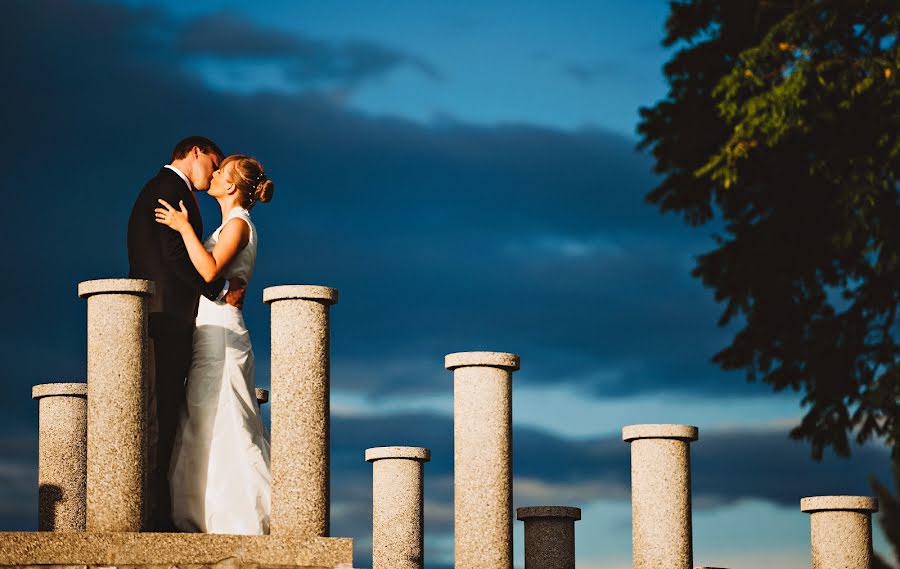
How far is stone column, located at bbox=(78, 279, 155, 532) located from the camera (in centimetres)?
1109

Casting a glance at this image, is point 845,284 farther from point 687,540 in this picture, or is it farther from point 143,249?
point 143,249

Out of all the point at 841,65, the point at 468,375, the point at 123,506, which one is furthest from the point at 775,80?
the point at 123,506

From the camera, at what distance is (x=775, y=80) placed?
1914 cm

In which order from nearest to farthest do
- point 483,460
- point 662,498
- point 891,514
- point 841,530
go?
point 891,514 → point 483,460 → point 662,498 → point 841,530

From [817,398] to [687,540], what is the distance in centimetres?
709

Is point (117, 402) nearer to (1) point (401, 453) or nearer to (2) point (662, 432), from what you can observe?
(2) point (662, 432)

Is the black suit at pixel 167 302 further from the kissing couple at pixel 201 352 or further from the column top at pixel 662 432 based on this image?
the column top at pixel 662 432

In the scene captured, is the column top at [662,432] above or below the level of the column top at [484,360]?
below

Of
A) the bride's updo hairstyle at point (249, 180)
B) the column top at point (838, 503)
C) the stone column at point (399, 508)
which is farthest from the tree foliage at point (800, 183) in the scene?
the bride's updo hairstyle at point (249, 180)

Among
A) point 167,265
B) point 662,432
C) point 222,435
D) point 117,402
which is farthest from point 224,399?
point 662,432

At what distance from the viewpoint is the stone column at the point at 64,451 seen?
54.4ft

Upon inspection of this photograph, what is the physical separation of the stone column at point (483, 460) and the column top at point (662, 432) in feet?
5.34

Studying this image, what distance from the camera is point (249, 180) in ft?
40.0

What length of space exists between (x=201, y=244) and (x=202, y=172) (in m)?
0.75
